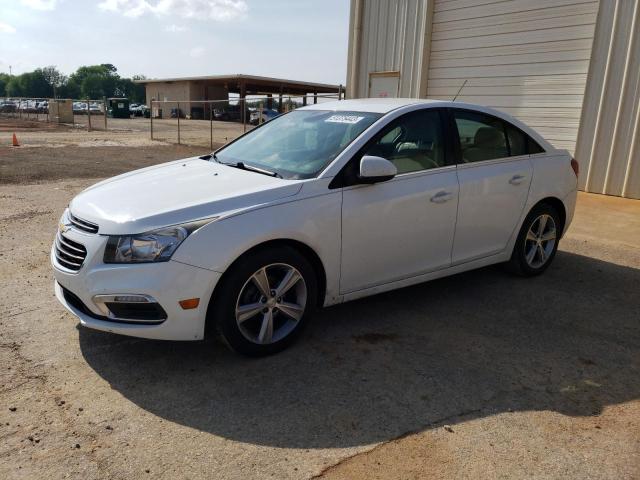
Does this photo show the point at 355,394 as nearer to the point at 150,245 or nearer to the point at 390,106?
the point at 150,245

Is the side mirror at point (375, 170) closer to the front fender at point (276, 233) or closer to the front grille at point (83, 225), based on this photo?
the front fender at point (276, 233)

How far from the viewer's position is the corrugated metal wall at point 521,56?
1026 cm

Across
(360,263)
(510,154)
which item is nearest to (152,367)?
(360,263)

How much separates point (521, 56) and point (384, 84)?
396 centimetres

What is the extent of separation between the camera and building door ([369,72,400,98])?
14.0 m

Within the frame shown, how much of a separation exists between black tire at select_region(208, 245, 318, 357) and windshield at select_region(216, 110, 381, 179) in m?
0.63

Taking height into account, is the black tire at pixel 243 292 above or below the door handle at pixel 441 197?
below

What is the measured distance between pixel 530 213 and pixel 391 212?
185 cm

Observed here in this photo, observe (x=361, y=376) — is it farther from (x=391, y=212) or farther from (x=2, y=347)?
(x=2, y=347)

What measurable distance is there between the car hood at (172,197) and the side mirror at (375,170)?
0.47 m

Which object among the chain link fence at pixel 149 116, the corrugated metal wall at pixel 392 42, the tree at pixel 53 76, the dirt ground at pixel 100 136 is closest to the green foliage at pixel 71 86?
the tree at pixel 53 76

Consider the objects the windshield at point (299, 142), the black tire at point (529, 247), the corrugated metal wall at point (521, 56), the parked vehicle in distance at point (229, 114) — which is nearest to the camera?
the windshield at point (299, 142)

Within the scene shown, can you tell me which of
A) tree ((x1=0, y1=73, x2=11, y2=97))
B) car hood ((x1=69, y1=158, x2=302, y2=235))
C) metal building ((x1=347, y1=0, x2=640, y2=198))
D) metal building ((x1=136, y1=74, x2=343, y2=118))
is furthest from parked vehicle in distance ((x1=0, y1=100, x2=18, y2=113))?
tree ((x1=0, y1=73, x2=11, y2=97))

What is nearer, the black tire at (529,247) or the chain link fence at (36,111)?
the black tire at (529,247)
